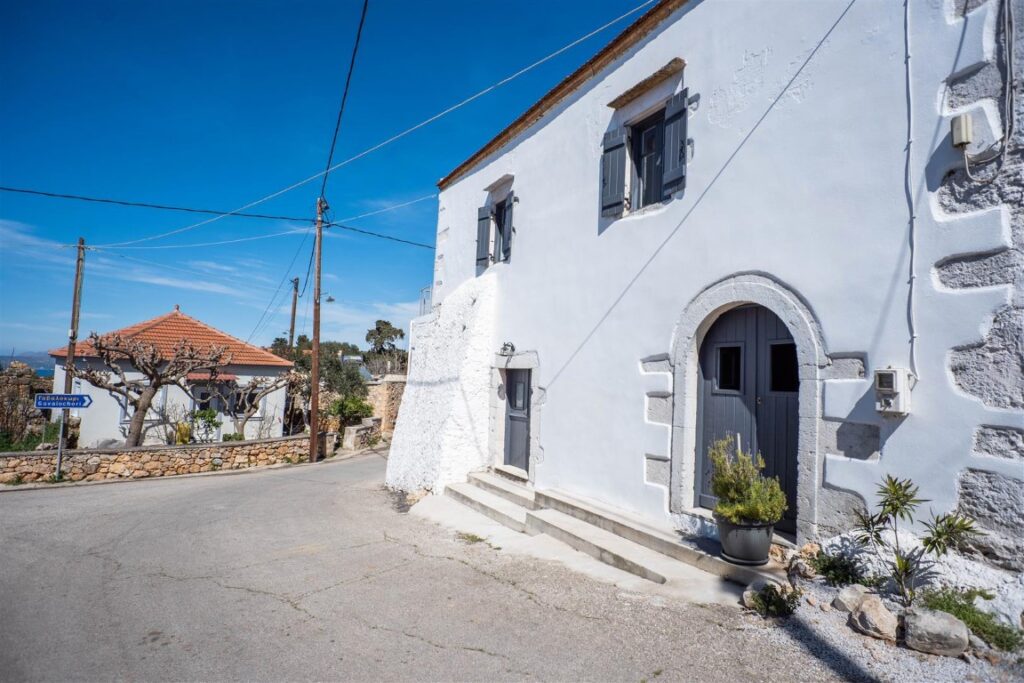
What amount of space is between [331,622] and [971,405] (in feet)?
15.7

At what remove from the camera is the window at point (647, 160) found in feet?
22.0

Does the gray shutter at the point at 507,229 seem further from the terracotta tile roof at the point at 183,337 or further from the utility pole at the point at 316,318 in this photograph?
the terracotta tile roof at the point at 183,337

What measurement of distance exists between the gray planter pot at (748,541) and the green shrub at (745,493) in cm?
6

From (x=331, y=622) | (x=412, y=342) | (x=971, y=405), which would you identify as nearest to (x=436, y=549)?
(x=331, y=622)

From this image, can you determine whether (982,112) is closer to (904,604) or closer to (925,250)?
(925,250)

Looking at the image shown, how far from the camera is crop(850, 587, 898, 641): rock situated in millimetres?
3475

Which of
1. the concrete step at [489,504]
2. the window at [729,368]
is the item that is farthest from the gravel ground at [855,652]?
the concrete step at [489,504]

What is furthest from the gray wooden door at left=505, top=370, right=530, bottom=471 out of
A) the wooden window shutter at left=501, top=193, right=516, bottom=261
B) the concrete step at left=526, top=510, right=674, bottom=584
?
the wooden window shutter at left=501, top=193, right=516, bottom=261

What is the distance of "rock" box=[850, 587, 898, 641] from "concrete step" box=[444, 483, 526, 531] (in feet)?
12.9

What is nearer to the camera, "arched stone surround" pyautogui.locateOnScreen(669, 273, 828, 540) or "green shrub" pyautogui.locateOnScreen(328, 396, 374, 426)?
"arched stone surround" pyautogui.locateOnScreen(669, 273, 828, 540)

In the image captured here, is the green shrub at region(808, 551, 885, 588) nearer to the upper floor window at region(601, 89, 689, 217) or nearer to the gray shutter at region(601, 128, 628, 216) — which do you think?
the upper floor window at region(601, 89, 689, 217)

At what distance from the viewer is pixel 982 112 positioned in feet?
12.3

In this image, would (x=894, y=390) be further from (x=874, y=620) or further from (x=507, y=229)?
(x=507, y=229)

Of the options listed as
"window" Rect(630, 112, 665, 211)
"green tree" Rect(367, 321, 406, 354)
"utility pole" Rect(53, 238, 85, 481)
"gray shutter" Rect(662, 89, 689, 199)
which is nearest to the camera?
"gray shutter" Rect(662, 89, 689, 199)
